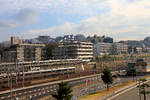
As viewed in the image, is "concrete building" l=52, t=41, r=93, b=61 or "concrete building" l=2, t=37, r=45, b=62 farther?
"concrete building" l=2, t=37, r=45, b=62

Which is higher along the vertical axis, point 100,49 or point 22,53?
point 100,49

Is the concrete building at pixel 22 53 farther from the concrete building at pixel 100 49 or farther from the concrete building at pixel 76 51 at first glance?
the concrete building at pixel 100 49

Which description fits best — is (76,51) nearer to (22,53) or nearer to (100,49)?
(22,53)

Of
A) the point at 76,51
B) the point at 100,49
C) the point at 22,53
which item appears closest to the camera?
the point at 76,51

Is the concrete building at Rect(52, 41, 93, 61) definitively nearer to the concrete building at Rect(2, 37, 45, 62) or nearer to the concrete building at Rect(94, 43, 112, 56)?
the concrete building at Rect(2, 37, 45, 62)

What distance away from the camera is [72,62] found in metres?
89.6

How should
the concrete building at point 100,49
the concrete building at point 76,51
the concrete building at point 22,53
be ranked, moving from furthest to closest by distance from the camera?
the concrete building at point 100,49, the concrete building at point 22,53, the concrete building at point 76,51

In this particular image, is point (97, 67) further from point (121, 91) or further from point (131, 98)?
point (131, 98)

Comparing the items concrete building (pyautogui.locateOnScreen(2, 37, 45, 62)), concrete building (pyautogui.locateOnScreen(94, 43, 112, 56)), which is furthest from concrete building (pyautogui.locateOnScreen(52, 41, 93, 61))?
concrete building (pyautogui.locateOnScreen(94, 43, 112, 56))

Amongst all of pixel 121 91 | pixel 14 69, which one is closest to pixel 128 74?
pixel 121 91

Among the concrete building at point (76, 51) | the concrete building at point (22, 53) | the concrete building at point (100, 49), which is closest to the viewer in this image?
the concrete building at point (76, 51)

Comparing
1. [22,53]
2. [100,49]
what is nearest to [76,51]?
[22,53]

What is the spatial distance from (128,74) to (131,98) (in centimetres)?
4599

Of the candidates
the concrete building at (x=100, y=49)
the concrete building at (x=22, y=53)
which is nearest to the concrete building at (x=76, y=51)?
the concrete building at (x=22, y=53)
